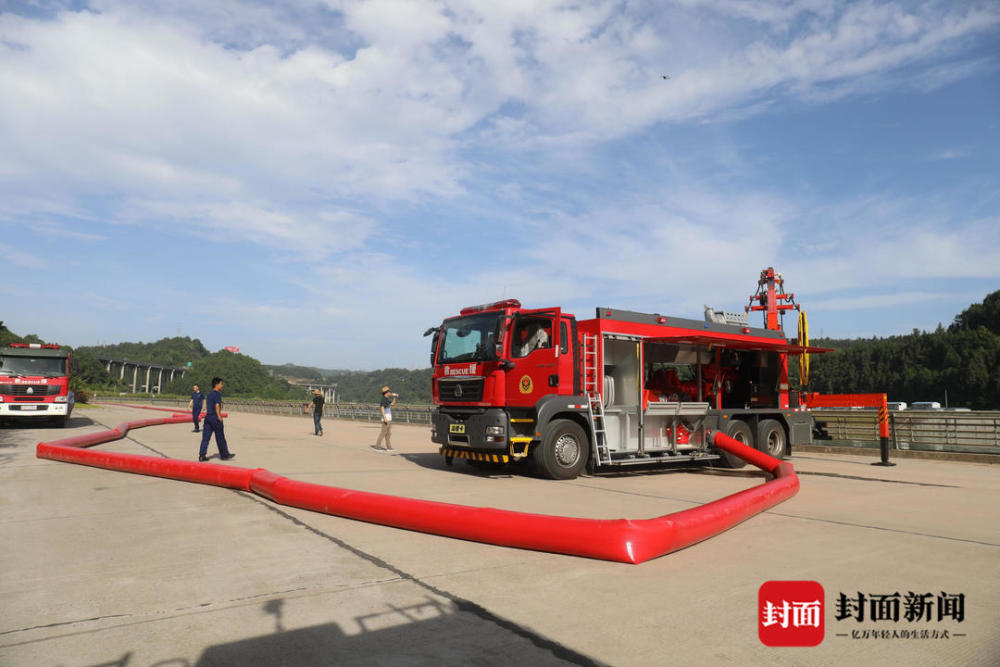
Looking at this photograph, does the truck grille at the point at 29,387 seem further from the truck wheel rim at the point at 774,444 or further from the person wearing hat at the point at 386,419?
the truck wheel rim at the point at 774,444

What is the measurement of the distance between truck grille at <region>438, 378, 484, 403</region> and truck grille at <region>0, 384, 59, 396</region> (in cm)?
1601

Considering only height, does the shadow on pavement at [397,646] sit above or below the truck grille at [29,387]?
below

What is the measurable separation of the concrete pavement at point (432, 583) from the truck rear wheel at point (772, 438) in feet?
16.4

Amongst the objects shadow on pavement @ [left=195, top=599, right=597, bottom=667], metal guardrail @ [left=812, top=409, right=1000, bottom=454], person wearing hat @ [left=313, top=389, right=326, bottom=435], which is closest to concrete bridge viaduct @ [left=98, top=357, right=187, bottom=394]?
person wearing hat @ [left=313, top=389, right=326, bottom=435]

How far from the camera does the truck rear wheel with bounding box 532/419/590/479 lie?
443 inches

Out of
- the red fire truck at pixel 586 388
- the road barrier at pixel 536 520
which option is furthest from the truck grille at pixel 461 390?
the road barrier at pixel 536 520

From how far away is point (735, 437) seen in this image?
1390cm

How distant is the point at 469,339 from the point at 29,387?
17202mm

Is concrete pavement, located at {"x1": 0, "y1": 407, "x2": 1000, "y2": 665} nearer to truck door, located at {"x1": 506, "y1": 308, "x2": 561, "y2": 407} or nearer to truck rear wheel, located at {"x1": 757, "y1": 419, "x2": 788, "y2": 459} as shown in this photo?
truck door, located at {"x1": 506, "y1": 308, "x2": 561, "y2": 407}

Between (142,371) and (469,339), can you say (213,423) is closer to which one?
(469,339)

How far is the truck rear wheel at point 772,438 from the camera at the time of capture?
1443cm

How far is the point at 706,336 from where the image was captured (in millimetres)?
13609

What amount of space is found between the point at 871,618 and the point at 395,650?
3.05 metres

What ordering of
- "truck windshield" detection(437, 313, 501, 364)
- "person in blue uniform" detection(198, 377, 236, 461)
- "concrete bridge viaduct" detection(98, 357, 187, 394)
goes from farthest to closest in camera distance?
"concrete bridge viaduct" detection(98, 357, 187, 394)
"person in blue uniform" detection(198, 377, 236, 461)
"truck windshield" detection(437, 313, 501, 364)
